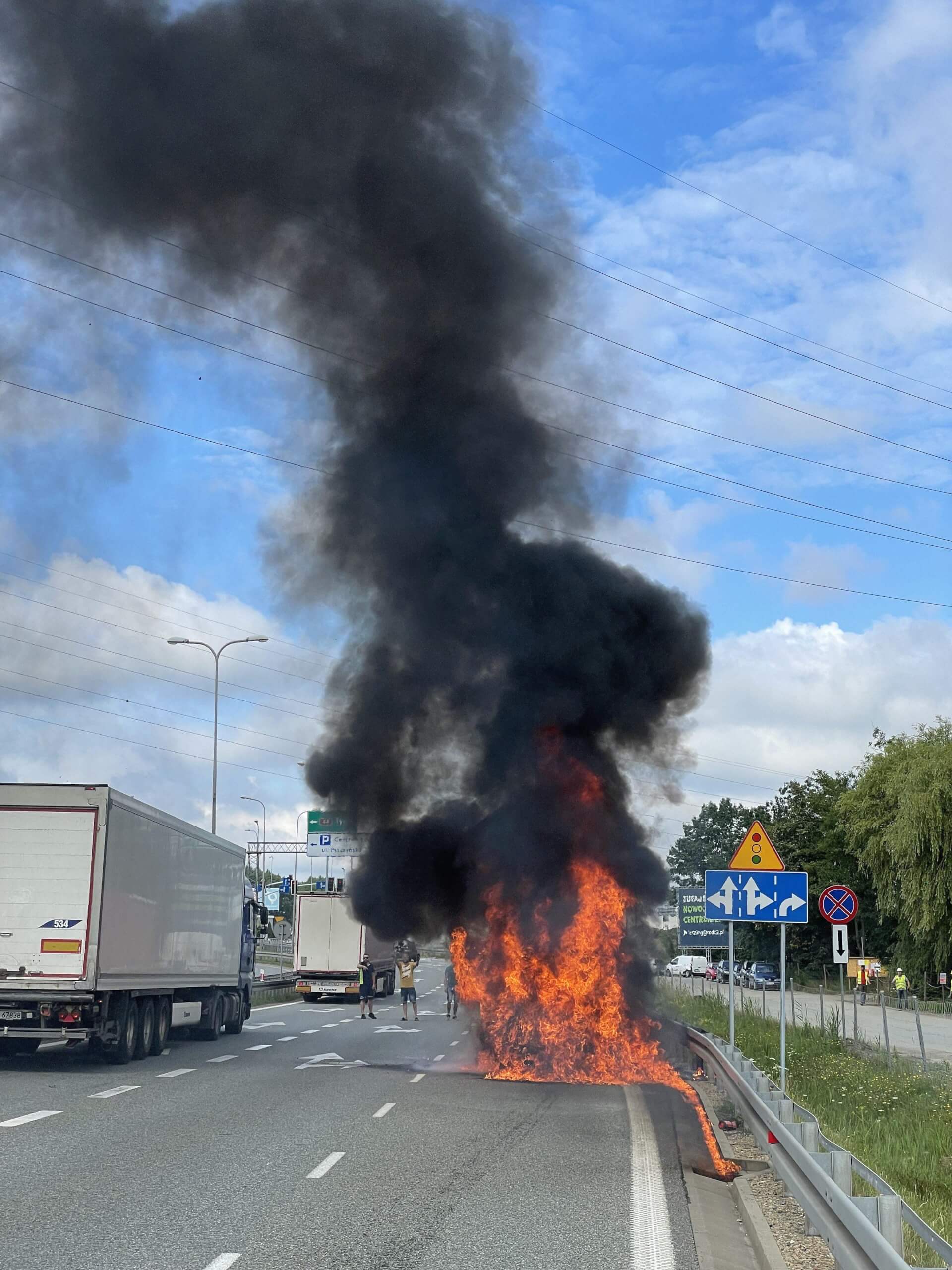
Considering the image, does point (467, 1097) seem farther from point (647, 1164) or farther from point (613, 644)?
point (613, 644)

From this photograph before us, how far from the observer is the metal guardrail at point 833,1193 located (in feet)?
17.8

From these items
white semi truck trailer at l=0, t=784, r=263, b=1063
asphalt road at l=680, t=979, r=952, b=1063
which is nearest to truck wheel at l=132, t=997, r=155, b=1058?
white semi truck trailer at l=0, t=784, r=263, b=1063

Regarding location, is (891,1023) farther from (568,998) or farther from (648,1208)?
(648,1208)

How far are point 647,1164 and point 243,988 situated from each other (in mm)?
18193

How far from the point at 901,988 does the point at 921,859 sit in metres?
12.3

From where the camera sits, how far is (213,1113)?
13.6 metres

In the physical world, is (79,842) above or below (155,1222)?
above

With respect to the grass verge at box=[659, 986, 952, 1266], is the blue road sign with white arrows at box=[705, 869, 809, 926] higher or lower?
higher

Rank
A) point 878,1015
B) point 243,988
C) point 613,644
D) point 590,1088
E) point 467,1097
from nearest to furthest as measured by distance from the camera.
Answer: point 467,1097
point 590,1088
point 613,644
point 243,988
point 878,1015

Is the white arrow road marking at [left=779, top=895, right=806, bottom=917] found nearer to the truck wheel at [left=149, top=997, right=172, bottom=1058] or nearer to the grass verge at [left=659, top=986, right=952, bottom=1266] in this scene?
the grass verge at [left=659, top=986, right=952, bottom=1266]

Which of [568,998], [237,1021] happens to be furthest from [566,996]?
[237,1021]

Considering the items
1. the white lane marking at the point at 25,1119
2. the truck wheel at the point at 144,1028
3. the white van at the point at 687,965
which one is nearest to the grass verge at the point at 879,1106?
the white lane marking at the point at 25,1119

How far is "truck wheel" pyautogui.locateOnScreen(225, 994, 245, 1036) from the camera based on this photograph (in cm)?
2680

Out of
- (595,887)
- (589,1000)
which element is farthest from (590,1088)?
(595,887)
